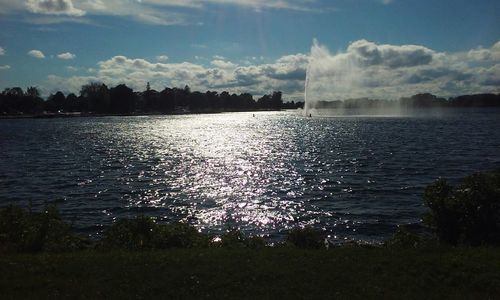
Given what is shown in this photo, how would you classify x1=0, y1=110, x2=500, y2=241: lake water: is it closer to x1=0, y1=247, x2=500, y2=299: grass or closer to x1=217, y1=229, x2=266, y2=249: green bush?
x1=217, y1=229, x2=266, y2=249: green bush

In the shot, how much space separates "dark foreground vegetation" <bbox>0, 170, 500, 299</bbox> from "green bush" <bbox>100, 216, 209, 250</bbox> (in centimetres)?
4

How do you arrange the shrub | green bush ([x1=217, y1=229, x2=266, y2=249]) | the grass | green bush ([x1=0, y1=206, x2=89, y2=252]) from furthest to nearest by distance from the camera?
the shrub → green bush ([x1=217, y1=229, x2=266, y2=249]) → green bush ([x1=0, y1=206, x2=89, y2=252]) → the grass

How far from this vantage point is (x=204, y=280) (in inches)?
458

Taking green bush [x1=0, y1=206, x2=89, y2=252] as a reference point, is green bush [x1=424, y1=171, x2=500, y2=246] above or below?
above

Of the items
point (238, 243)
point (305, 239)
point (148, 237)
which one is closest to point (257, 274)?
point (238, 243)

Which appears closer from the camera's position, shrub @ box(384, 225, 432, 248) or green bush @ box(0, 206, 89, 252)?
green bush @ box(0, 206, 89, 252)

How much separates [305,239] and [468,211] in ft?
17.8

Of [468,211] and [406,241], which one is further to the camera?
[406,241]

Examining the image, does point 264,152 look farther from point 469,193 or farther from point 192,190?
point 469,193

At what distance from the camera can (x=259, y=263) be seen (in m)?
13.0

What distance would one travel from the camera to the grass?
10.8 m

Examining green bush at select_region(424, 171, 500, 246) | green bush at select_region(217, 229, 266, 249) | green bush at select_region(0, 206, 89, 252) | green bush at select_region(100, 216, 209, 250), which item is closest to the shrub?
green bush at select_region(424, 171, 500, 246)

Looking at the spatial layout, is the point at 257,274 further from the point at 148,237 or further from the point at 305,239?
the point at 148,237

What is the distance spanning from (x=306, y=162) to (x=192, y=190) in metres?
20.3
